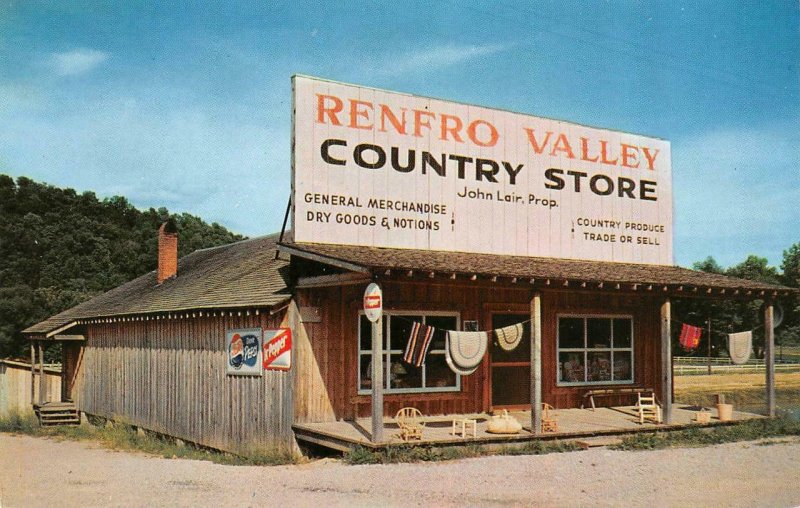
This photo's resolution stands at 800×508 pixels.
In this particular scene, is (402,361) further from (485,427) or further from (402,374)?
(485,427)

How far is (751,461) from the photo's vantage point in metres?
12.5

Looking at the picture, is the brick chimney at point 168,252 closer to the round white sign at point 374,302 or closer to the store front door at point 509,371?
the store front door at point 509,371

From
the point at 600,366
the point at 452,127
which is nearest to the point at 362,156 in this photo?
the point at 452,127

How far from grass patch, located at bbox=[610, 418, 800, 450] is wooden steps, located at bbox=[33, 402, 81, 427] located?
16.9 meters

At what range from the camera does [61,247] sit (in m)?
50.0

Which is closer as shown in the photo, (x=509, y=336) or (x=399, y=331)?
(x=509, y=336)

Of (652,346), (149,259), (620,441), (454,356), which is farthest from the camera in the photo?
(149,259)

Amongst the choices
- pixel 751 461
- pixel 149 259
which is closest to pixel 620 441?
pixel 751 461

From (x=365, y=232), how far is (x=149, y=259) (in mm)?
42120

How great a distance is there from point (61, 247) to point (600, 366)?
134ft

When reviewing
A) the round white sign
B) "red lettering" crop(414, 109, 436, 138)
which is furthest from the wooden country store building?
"red lettering" crop(414, 109, 436, 138)

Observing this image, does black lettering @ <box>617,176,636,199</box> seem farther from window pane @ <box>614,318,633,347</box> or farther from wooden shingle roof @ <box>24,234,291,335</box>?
wooden shingle roof @ <box>24,234,291,335</box>

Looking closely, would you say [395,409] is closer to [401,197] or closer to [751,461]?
[401,197]

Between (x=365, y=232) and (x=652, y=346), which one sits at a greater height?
(x=365, y=232)
